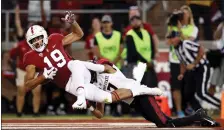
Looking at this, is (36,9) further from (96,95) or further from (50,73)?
(96,95)

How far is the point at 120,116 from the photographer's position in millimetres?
16453

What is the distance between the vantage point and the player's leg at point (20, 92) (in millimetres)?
16234

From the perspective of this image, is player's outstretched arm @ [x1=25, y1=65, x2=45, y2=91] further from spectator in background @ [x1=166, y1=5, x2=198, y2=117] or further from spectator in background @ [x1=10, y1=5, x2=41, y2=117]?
spectator in background @ [x1=166, y1=5, x2=198, y2=117]

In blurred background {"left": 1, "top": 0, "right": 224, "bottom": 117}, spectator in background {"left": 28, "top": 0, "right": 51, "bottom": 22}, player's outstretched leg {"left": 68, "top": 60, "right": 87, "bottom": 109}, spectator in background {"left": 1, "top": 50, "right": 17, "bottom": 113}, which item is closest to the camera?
player's outstretched leg {"left": 68, "top": 60, "right": 87, "bottom": 109}

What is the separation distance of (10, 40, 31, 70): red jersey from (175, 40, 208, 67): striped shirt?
276cm

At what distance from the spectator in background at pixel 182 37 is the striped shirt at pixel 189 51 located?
0.49 feet

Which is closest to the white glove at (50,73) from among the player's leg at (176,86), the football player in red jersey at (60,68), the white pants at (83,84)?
the football player in red jersey at (60,68)

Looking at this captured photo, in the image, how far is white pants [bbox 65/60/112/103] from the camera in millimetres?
10922

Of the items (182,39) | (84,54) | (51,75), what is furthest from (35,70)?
(84,54)

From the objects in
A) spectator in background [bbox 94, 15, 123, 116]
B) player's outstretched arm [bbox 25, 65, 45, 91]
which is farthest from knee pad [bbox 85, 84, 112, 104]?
spectator in background [bbox 94, 15, 123, 116]

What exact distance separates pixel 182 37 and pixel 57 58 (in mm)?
5045

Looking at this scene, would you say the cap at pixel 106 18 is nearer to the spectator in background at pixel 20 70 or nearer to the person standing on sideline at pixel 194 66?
the person standing on sideline at pixel 194 66

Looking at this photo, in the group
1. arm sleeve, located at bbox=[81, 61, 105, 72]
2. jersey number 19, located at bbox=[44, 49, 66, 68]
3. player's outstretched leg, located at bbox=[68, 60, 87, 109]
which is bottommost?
player's outstretched leg, located at bbox=[68, 60, 87, 109]

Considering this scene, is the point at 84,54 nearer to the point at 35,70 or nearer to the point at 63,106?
the point at 63,106
